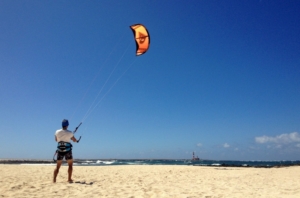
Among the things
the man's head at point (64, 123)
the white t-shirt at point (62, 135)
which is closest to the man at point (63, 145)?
the white t-shirt at point (62, 135)

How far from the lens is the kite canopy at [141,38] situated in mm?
9489

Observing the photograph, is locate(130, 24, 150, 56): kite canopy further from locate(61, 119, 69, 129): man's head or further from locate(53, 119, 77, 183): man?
locate(53, 119, 77, 183): man

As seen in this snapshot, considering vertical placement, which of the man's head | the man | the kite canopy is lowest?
the man

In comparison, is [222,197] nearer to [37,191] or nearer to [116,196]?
[116,196]

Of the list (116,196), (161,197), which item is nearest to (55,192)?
(116,196)

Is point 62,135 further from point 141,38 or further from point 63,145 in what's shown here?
point 141,38

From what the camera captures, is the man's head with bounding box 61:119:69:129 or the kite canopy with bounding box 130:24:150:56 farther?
the kite canopy with bounding box 130:24:150:56

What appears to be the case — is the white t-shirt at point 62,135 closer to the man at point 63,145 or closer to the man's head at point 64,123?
the man at point 63,145

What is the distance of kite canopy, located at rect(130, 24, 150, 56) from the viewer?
9.49 metres

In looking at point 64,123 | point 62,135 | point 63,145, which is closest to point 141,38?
Answer: point 64,123

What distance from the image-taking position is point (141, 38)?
31.8 feet

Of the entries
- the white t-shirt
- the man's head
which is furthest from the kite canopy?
the white t-shirt

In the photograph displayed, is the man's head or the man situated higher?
the man's head

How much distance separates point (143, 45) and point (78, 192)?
6.21m
